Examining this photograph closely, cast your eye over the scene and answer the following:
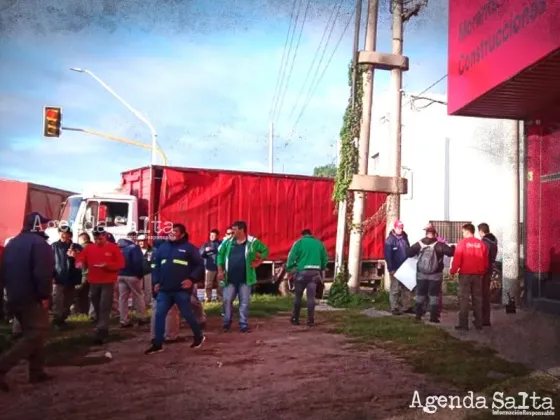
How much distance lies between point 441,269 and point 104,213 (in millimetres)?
8092

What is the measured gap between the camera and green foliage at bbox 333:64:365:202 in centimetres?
1477

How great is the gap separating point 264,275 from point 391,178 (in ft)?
15.1

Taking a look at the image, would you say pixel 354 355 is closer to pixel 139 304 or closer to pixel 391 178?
pixel 139 304

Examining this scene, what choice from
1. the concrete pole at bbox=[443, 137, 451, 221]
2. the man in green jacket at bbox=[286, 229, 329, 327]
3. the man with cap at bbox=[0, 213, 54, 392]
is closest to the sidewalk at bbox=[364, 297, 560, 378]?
the man in green jacket at bbox=[286, 229, 329, 327]

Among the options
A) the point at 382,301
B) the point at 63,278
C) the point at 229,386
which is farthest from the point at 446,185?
the point at 229,386

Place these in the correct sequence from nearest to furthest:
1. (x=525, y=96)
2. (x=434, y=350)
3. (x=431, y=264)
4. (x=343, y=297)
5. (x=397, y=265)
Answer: (x=434, y=350) → (x=525, y=96) → (x=431, y=264) → (x=397, y=265) → (x=343, y=297)

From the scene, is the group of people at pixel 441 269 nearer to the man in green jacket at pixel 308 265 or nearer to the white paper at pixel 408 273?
the white paper at pixel 408 273

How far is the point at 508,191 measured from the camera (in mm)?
13227

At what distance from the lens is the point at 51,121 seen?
65.6 feet

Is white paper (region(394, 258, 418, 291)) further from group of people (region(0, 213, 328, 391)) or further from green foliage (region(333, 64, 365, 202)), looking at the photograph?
green foliage (region(333, 64, 365, 202))

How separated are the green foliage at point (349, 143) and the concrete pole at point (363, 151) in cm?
11

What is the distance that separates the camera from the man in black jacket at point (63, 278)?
1068 centimetres

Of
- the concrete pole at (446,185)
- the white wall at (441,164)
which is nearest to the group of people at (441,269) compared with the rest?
the white wall at (441,164)

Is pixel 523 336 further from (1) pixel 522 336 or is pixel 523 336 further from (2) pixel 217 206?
(2) pixel 217 206
